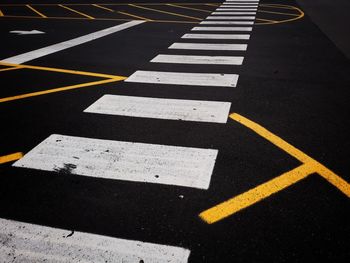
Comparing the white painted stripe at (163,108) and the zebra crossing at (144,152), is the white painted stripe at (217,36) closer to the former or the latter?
the zebra crossing at (144,152)

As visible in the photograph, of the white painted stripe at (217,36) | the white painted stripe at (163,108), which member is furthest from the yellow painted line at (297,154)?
the white painted stripe at (217,36)

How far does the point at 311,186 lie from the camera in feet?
11.6

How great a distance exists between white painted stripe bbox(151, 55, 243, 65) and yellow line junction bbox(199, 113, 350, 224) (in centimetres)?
417

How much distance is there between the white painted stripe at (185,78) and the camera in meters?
6.73

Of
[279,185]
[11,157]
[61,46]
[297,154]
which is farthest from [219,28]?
[11,157]

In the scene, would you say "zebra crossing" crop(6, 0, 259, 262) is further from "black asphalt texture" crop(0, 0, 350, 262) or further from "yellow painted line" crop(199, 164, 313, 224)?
"yellow painted line" crop(199, 164, 313, 224)

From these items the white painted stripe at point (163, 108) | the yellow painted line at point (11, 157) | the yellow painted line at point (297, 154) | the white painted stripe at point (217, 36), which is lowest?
the yellow painted line at point (11, 157)

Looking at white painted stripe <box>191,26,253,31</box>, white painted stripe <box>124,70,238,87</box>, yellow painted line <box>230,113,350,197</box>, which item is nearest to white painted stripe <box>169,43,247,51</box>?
white painted stripe <box>191,26,253,31</box>

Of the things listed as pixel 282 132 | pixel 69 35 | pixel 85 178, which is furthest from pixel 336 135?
pixel 69 35

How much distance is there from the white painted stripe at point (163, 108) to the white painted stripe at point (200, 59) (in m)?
2.61

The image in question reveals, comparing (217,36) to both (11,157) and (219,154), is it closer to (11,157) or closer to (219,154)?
(219,154)

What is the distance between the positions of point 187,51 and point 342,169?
6.18 m

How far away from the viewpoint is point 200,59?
844 cm

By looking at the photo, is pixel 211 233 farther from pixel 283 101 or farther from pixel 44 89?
pixel 44 89
